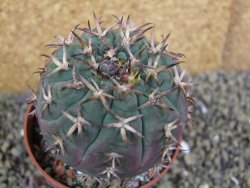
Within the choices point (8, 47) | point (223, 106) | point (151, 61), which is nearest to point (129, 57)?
point (151, 61)

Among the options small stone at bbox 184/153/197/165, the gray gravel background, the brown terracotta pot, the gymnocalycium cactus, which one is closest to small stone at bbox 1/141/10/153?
the gray gravel background

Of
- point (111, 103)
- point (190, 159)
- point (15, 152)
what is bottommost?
point (190, 159)

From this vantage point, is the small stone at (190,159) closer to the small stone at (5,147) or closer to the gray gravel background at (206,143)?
the gray gravel background at (206,143)

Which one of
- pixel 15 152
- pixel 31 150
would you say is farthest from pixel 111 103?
pixel 15 152

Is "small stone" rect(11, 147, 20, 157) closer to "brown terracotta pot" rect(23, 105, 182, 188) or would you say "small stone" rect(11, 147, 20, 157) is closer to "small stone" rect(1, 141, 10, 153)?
"small stone" rect(1, 141, 10, 153)

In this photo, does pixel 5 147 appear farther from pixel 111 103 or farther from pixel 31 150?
pixel 111 103

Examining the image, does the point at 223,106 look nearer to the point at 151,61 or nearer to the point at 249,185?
the point at 249,185
